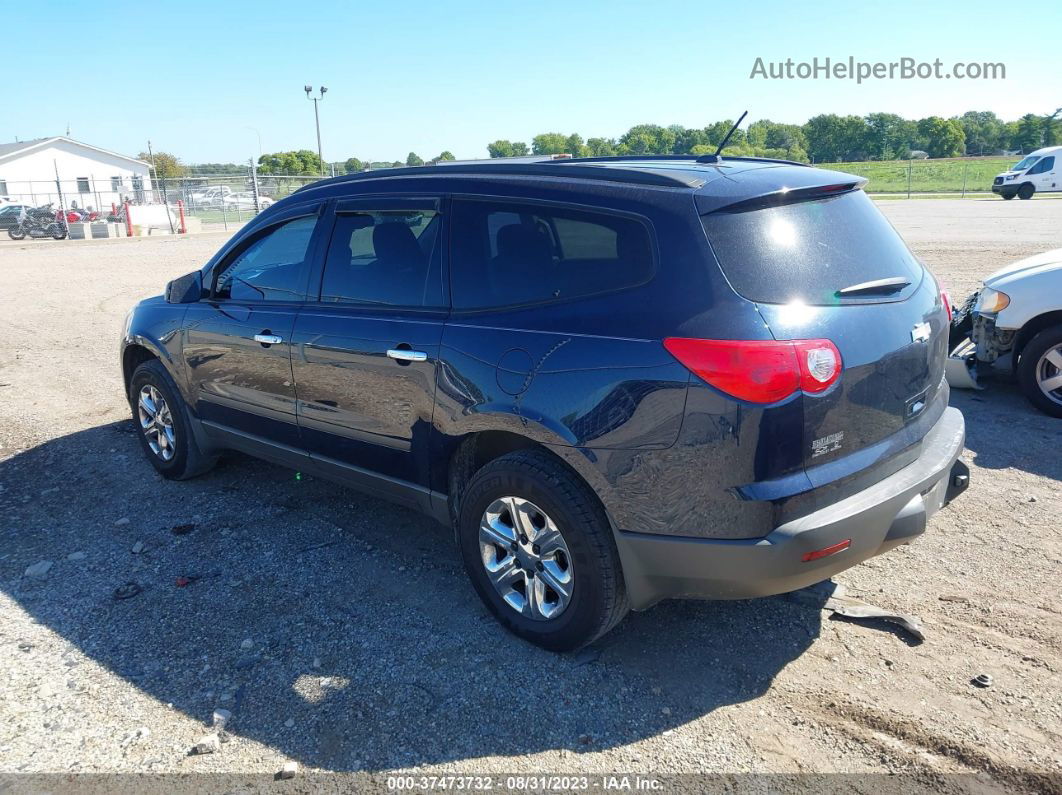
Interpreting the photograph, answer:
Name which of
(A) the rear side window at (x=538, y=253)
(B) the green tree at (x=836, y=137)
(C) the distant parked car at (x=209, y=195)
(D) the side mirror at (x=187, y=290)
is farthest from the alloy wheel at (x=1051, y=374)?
(B) the green tree at (x=836, y=137)

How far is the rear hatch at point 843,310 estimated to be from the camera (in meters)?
2.79

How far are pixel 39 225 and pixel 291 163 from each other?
51.4 metres

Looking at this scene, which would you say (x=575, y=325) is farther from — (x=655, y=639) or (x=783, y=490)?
(x=655, y=639)

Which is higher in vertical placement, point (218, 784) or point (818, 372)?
point (818, 372)

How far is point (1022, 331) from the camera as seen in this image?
20.4 ft

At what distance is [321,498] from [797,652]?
2.98 m

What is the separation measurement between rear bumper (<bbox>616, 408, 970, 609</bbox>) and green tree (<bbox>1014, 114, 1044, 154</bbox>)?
95.9 m

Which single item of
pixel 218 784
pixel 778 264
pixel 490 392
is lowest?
pixel 218 784

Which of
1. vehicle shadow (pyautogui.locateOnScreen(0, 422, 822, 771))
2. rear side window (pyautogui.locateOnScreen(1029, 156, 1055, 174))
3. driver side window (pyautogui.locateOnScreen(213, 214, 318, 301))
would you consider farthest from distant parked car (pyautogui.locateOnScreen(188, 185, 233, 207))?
driver side window (pyautogui.locateOnScreen(213, 214, 318, 301))

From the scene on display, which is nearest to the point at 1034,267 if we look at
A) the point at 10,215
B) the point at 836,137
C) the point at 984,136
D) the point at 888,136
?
the point at 10,215

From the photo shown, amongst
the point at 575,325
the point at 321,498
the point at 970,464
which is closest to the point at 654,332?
the point at 575,325

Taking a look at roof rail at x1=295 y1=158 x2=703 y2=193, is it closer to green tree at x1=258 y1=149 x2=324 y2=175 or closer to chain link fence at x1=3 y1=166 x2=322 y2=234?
chain link fence at x1=3 y1=166 x2=322 y2=234

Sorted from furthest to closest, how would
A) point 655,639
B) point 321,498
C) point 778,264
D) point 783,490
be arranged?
1. point 321,498
2. point 655,639
3. point 778,264
4. point 783,490

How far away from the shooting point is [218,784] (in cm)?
272
